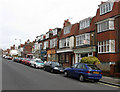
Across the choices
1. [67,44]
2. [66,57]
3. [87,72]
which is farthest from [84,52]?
[87,72]

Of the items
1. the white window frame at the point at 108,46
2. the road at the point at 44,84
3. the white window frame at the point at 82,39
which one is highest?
the white window frame at the point at 82,39

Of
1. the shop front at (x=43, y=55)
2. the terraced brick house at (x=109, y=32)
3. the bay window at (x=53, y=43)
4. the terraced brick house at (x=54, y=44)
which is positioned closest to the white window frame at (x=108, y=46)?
the terraced brick house at (x=109, y=32)

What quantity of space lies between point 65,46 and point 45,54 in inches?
550

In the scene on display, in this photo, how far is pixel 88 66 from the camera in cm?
1214

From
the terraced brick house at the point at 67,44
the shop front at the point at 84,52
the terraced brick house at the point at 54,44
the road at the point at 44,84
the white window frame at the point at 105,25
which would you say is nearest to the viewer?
the road at the point at 44,84

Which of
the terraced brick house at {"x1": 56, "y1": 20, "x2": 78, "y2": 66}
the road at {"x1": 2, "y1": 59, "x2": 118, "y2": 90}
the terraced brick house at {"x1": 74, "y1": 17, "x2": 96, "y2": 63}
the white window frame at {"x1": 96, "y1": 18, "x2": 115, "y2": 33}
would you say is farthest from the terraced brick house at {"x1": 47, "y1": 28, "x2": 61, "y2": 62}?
the road at {"x1": 2, "y1": 59, "x2": 118, "y2": 90}

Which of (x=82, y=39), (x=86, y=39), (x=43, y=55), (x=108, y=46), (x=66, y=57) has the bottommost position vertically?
(x=66, y=57)

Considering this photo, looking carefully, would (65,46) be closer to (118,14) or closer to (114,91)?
(118,14)

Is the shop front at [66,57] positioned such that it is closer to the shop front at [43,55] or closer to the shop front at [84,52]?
the shop front at [84,52]

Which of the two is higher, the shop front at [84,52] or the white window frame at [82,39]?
the white window frame at [82,39]

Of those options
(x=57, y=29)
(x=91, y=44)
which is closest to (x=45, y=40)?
(x=57, y=29)

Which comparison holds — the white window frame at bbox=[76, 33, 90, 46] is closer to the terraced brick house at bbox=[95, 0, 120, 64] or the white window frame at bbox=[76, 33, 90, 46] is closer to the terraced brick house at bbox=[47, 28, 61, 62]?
the terraced brick house at bbox=[95, 0, 120, 64]

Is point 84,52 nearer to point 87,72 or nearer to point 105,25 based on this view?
point 105,25

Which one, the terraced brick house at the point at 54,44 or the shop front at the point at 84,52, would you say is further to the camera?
the terraced brick house at the point at 54,44
